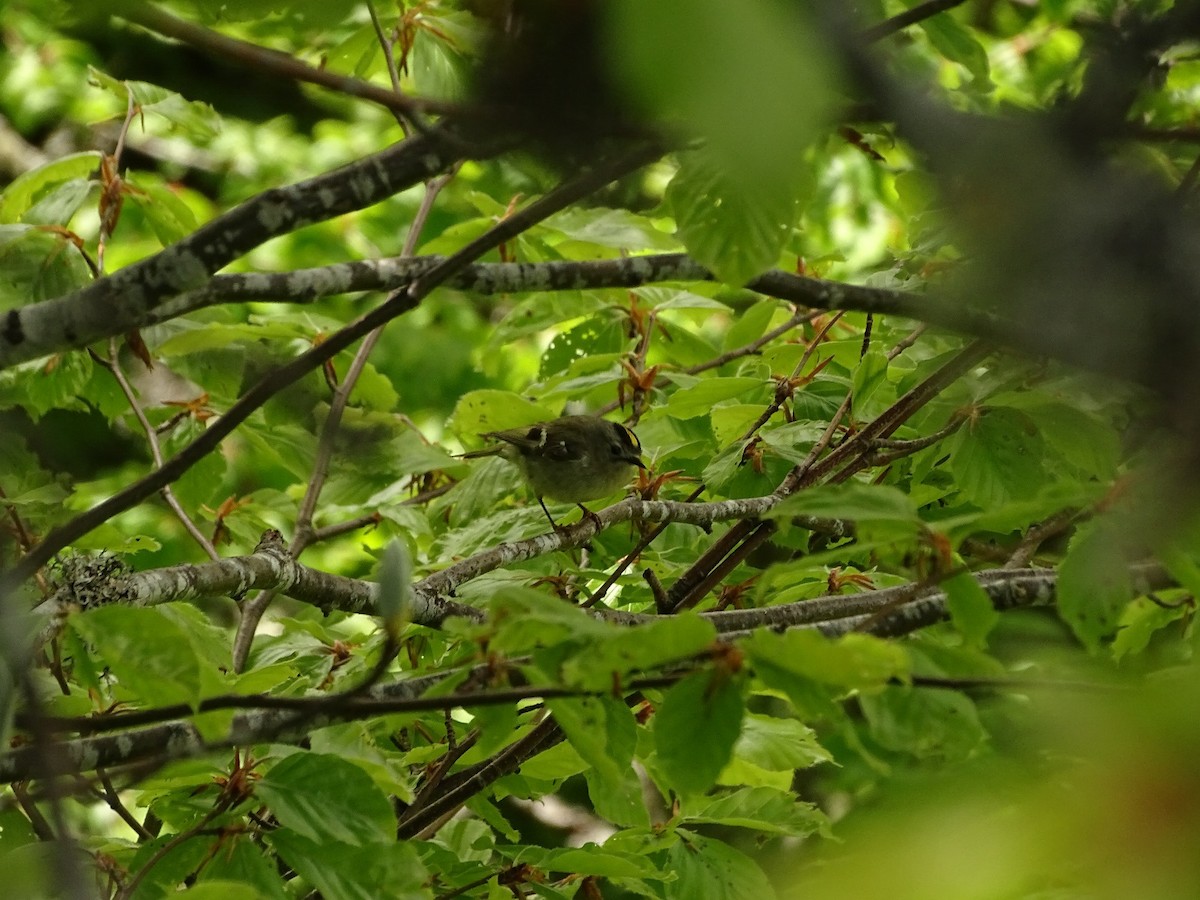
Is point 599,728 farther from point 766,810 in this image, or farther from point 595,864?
point 766,810

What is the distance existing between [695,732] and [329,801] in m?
0.48

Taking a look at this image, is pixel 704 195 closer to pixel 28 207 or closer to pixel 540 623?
pixel 540 623

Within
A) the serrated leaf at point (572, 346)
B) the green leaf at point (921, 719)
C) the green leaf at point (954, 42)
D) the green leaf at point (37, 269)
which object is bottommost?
the green leaf at point (921, 719)

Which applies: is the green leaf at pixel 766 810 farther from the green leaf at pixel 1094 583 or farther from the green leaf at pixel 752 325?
the green leaf at pixel 752 325

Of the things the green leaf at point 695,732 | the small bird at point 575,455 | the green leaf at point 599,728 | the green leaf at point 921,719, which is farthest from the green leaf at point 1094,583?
the small bird at point 575,455

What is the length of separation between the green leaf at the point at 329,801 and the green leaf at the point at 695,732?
39 cm

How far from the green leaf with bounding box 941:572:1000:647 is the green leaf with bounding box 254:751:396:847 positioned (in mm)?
698

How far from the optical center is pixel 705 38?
58cm

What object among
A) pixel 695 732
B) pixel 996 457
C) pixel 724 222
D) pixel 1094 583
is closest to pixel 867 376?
pixel 996 457

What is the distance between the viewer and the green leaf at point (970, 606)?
4.11 feet

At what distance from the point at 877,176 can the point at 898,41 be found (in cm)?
368

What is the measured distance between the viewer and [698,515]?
237 centimetres

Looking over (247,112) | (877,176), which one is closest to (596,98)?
(247,112)

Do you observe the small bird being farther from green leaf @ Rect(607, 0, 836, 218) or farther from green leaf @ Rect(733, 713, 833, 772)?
green leaf @ Rect(607, 0, 836, 218)
